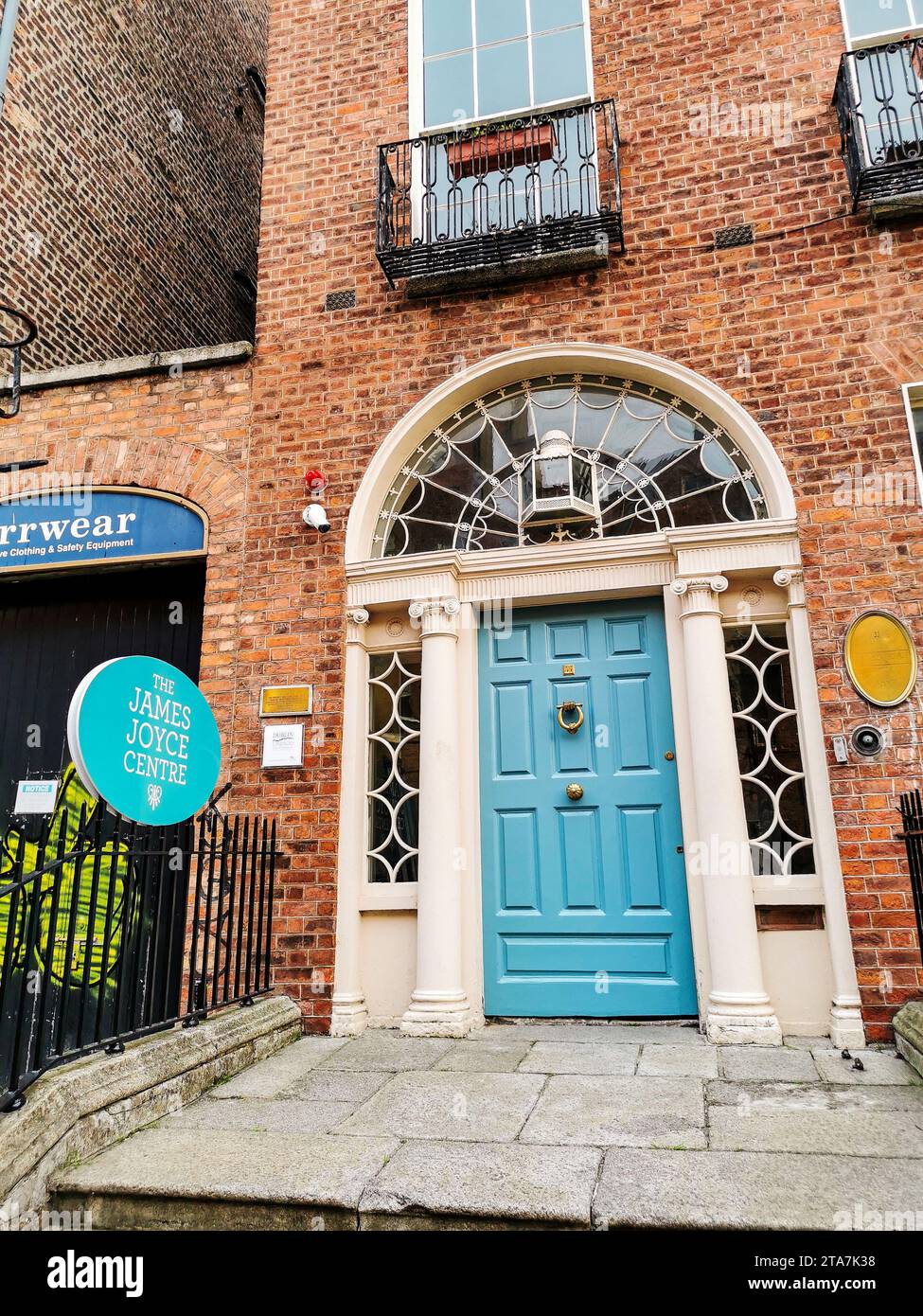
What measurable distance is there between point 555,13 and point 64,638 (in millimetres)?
5904

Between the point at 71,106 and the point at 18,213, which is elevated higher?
the point at 71,106

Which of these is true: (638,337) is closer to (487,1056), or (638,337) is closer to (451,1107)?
(487,1056)

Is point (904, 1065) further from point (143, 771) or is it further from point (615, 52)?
point (615, 52)

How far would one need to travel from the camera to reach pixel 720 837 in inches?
188

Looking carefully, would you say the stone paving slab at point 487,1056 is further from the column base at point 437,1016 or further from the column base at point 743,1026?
the column base at point 743,1026

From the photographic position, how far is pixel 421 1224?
256cm

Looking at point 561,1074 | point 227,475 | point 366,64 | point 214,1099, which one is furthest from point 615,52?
point 214,1099

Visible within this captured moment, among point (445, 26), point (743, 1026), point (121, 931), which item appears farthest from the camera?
point (445, 26)

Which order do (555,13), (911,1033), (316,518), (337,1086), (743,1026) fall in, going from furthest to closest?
1. (555,13)
2. (316,518)
3. (743,1026)
4. (911,1033)
5. (337,1086)

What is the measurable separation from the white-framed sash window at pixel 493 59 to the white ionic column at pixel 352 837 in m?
3.93

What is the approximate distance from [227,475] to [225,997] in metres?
3.42

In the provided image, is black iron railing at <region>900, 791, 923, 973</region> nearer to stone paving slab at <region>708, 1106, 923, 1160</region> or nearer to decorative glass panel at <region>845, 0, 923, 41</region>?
stone paving slab at <region>708, 1106, 923, 1160</region>

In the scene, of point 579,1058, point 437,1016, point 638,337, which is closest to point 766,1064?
point 579,1058

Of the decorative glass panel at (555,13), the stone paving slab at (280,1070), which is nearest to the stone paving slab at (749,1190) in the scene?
the stone paving slab at (280,1070)
